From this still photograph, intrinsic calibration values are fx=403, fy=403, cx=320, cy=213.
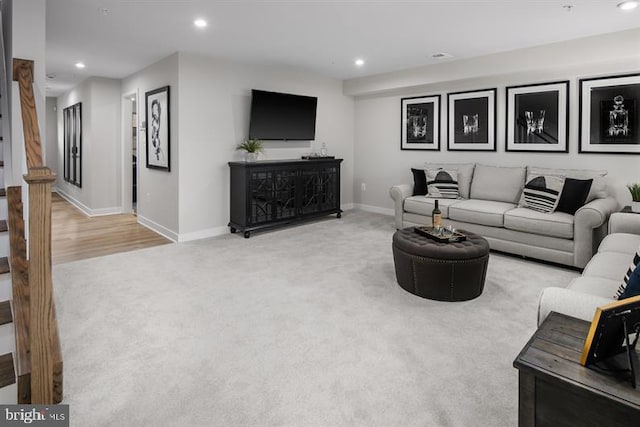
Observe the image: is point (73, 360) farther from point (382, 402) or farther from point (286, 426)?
point (382, 402)

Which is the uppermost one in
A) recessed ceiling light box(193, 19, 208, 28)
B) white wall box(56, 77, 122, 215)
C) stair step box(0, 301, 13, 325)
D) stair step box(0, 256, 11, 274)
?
recessed ceiling light box(193, 19, 208, 28)

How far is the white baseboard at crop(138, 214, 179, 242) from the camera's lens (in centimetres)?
529

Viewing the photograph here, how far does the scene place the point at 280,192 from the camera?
570 centimetres

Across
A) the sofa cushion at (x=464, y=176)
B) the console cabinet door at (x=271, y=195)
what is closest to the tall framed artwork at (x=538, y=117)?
the sofa cushion at (x=464, y=176)

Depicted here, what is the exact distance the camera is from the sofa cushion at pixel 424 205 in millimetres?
5070

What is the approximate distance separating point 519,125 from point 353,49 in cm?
237

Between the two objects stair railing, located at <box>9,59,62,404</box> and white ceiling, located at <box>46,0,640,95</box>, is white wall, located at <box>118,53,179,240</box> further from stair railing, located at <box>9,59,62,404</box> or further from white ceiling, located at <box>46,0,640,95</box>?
stair railing, located at <box>9,59,62,404</box>

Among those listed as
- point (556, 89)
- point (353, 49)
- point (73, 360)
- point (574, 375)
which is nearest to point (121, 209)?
point (353, 49)

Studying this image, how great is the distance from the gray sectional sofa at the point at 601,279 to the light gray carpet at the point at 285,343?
21.2 inches

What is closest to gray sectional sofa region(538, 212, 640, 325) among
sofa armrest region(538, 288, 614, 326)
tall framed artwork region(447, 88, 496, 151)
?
sofa armrest region(538, 288, 614, 326)

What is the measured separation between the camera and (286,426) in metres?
1.77

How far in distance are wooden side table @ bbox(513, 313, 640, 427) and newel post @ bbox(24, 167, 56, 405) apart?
1882mm

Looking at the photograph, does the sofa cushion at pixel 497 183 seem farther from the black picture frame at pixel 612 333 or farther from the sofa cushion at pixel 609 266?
the black picture frame at pixel 612 333

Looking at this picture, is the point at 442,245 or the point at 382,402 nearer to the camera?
the point at 382,402
